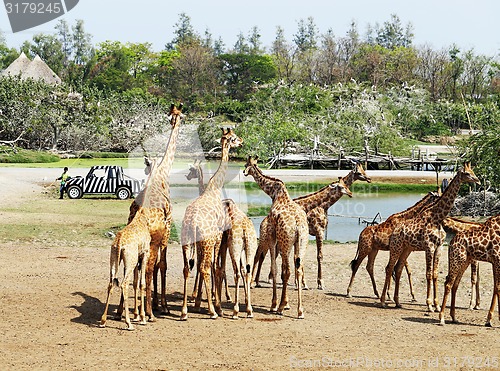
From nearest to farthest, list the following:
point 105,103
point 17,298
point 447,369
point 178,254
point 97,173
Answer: point 447,369 < point 17,298 < point 178,254 < point 97,173 < point 105,103

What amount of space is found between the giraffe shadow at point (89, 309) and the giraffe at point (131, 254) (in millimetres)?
355

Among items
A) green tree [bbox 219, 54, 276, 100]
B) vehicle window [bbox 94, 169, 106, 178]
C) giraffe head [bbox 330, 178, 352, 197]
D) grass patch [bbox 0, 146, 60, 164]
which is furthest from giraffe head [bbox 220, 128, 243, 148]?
green tree [bbox 219, 54, 276, 100]

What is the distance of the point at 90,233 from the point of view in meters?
19.7

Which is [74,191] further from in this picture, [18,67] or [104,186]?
[18,67]

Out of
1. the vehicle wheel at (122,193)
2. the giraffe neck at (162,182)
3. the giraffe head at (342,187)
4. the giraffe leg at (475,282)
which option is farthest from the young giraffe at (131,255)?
the vehicle wheel at (122,193)

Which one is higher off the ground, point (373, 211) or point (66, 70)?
point (66, 70)

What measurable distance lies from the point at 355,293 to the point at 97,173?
1796cm

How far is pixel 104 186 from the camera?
27375 mm

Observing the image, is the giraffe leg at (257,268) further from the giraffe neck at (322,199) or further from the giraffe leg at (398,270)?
the giraffe leg at (398,270)

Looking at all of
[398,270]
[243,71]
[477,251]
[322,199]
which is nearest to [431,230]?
[398,270]

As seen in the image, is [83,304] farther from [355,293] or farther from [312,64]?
[312,64]

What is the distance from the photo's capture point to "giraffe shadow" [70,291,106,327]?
36.3ft

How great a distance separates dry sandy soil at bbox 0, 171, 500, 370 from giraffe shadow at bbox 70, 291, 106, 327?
15 millimetres

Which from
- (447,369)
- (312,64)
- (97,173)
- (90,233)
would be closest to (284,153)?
(97,173)
